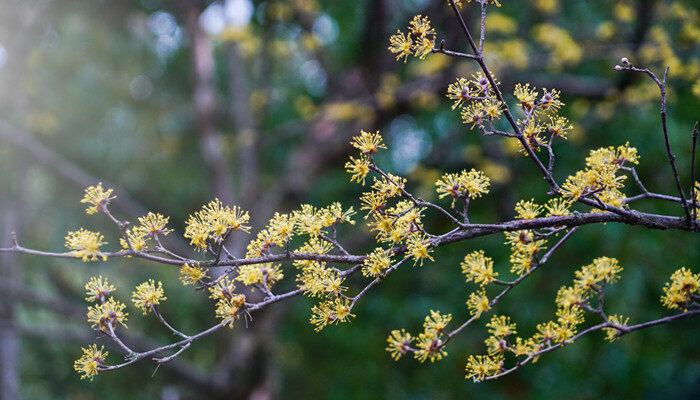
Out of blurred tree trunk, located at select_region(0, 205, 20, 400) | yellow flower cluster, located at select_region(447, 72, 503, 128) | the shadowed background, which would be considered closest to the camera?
yellow flower cluster, located at select_region(447, 72, 503, 128)

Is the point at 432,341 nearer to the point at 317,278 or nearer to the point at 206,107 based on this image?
the point at 317,278

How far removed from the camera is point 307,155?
19.1 ft

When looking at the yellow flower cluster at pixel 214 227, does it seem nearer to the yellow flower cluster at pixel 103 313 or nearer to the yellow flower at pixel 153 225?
the yellow flower at pixel 153 225

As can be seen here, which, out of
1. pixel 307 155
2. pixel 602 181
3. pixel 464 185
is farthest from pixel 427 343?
pixel 307 155

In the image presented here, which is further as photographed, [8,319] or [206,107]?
[206,107]

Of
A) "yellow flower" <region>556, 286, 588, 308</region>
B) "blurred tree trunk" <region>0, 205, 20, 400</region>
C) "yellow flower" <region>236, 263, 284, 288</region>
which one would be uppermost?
"blurred tree trunk" <region>0, 205, 20, 400</region>

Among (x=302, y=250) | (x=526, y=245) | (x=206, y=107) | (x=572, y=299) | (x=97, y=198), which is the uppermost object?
(x=206, y=107)

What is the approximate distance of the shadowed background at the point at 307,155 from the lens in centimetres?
539

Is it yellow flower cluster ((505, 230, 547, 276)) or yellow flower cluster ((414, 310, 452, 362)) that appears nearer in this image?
yellow flower cluster ((414, 310, 452, 362))

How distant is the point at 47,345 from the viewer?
25.8ft

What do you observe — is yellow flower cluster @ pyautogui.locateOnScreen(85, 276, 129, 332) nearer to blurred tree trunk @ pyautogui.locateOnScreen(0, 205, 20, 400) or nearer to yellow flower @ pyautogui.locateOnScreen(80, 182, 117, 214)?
yellow flower @ pyautogui.locateOnScreen(80, 182, 117, 214)

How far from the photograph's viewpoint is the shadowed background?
539 centimetres

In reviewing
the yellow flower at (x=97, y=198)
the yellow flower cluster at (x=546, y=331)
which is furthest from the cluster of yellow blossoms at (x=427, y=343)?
the yellow flower at (x=97, y=198)

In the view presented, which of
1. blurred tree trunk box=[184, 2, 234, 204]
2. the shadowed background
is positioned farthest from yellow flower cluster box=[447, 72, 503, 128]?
blurred tree trunk box=[184, 2, 234, 204]
